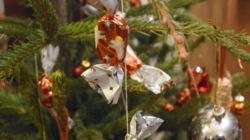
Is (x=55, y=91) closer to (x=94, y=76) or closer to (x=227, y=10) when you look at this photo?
(x=94, y=76)

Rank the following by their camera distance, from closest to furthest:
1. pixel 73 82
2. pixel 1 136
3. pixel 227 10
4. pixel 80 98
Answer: pixel 1 136 < pixel 73 82 < pixel 80 98 < pixel 227 10

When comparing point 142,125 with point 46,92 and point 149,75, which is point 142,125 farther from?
point 46,92

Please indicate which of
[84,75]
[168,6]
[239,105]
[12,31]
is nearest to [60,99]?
[84,75]

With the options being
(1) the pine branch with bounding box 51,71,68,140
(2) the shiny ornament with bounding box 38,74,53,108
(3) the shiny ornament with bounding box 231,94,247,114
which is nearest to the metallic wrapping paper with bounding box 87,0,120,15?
(1) the pine branch with bounding box 51,71,68,140

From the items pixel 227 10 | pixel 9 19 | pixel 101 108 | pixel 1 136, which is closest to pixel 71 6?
pixel 9 19

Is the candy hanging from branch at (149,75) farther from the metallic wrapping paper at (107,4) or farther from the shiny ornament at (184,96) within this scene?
the shiny ornament at (184,96)

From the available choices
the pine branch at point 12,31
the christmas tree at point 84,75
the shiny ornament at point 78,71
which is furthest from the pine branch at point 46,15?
the shiny ornament at point 78,71

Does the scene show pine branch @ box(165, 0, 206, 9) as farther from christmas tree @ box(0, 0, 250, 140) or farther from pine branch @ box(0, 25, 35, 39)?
pine branch @ box(0, 25, 35, 39)
